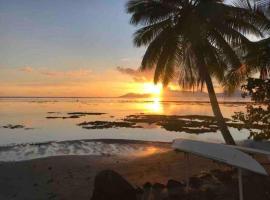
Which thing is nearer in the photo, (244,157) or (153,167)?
(244,157)

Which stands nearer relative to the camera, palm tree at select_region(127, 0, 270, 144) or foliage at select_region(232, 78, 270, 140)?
foliage at select_region(232, 78, 270, 140)

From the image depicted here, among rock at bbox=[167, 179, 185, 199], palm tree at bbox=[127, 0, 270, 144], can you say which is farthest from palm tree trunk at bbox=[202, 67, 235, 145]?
rock at bbox=[167, 179, 185, 199]

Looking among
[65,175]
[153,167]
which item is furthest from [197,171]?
[65,175]

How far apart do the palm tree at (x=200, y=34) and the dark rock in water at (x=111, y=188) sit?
29.1 ft

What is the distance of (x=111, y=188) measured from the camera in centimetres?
1156

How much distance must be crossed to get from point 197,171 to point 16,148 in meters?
15.6

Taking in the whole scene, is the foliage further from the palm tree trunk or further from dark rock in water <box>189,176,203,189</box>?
the palm tree trunk

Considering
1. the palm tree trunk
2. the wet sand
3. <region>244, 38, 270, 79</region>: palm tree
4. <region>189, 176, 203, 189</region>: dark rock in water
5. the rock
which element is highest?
<region>244, 38, 270, 79</region>: palm tree

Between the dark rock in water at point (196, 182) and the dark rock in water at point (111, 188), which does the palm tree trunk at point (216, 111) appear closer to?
the dark rock in water at point (196, 182)

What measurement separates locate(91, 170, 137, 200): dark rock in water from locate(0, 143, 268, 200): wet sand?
2.51 meters

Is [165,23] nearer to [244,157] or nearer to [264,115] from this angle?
[264,115]

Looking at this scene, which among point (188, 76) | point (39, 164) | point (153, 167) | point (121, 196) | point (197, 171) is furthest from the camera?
point (188, 76)

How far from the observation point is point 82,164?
2062 centimetres

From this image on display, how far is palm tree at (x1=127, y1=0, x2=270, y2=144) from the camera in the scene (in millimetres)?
18984
